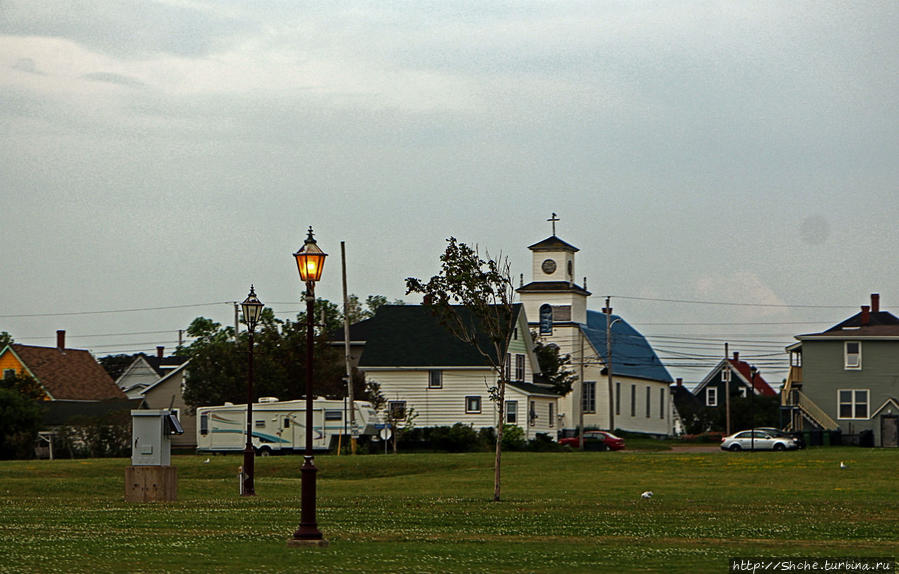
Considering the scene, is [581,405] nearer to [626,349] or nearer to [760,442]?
[760,442]

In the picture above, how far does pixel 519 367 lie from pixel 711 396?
6039cm

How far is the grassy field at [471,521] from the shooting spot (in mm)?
16281

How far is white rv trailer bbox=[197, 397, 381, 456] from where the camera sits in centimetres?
6306

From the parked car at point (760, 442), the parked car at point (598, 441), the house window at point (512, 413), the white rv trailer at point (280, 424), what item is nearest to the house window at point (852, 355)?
the parked car at point (760, 442)

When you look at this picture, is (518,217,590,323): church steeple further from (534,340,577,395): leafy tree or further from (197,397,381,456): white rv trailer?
(197,397,381,456): white rv trailer

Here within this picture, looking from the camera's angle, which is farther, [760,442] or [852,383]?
[852,383]

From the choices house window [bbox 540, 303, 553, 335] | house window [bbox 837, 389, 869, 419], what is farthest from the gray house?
house window [bbox 540, 303, 553, 335]

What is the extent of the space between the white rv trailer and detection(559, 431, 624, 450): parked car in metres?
13.5

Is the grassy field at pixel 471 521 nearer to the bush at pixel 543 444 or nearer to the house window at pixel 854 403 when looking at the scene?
the bush at pixel 543 444

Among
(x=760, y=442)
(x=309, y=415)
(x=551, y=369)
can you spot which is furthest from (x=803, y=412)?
(x=309, y=415)

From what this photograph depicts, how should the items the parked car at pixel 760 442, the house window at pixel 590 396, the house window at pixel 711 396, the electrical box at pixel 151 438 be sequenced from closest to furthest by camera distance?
the electrical box at pixel 151 438 < the parked car at pixel 760 442 < the house window at pixel 590 396 < the house window at pixel 711 396

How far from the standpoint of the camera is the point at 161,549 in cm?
1741

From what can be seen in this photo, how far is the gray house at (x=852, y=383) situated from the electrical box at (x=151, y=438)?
4911cm

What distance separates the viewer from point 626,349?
96.6 metres
